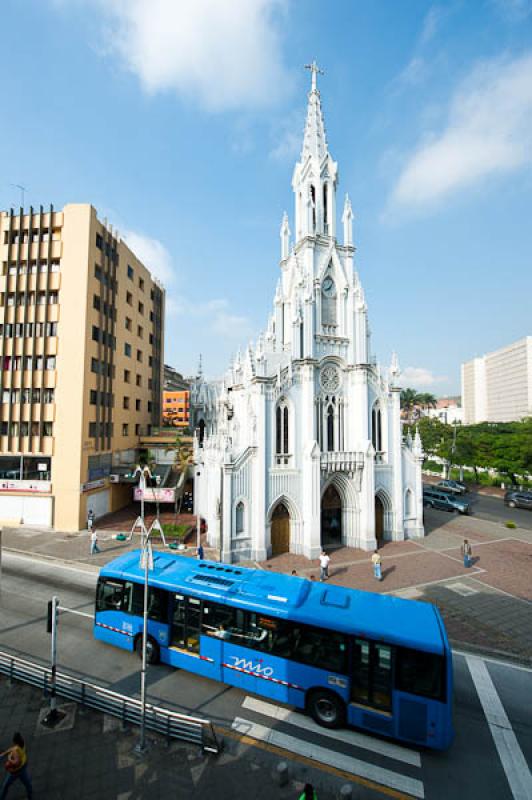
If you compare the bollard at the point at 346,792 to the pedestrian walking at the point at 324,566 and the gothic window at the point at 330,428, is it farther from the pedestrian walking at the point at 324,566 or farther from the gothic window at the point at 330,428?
the gothic window at the point at 330,428

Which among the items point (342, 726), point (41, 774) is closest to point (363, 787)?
point (342, 726)

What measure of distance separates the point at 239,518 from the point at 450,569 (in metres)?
12.7

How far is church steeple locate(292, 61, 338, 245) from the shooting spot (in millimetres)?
28625

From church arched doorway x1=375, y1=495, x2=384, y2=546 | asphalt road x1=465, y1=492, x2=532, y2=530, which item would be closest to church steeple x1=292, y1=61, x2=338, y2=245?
church arched doorway x1=375, y1=495, x2=384, y2=546

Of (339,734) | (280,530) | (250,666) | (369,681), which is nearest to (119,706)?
(250,666)

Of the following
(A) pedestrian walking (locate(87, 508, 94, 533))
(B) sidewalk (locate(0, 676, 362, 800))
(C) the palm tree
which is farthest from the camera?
(C) the palm tree

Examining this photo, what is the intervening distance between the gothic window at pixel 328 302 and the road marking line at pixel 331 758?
23055 mm

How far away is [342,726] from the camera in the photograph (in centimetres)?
982

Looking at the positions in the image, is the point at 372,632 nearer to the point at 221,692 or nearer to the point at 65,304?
the point at 221,692

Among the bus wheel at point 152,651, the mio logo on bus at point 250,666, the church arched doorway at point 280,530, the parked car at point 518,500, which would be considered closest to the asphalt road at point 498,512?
the parked car at point 518,500

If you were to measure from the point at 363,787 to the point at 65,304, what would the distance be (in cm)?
3398

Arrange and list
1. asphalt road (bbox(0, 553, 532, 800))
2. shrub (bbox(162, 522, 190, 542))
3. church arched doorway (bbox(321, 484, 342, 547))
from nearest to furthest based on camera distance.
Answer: asphalt road (bbox(0, 553, 532, 800)) → shrub (bbox(162, 522, 190, 542)) → church arched doorway (bbox(321, 484, 342, 547))

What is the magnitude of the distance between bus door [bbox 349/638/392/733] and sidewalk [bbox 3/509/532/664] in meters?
6.77

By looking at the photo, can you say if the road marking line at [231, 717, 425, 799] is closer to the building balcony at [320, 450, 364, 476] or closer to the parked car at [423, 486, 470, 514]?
the building balcony at [320, 450, 364, 476]
